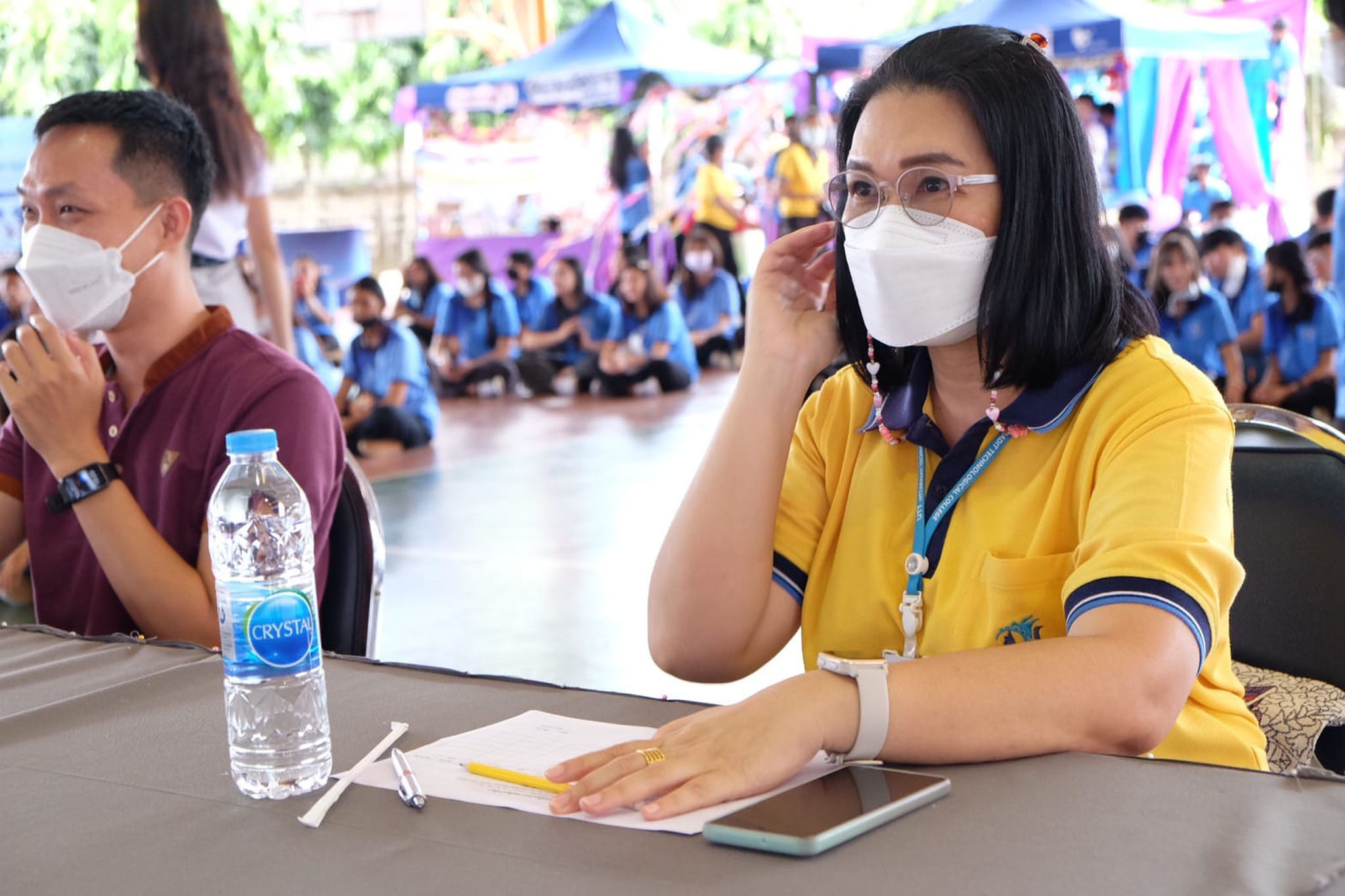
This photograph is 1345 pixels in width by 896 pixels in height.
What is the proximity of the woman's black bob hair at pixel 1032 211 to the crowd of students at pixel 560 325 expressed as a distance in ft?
25.2

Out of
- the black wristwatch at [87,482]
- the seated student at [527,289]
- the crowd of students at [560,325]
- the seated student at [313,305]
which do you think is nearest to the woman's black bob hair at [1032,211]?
the black wristwatch at [87,482]

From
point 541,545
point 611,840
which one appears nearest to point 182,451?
point 611,840

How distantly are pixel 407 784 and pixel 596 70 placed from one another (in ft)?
39.2

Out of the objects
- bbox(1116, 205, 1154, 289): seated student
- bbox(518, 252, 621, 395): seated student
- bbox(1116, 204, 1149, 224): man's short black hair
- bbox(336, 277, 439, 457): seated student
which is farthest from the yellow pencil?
bbox(518, 252, 621, 395): seated student

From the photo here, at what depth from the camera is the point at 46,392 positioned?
178cm

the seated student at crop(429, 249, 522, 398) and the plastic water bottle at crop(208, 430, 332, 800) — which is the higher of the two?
the plastic water bottle at crop(208, 430, 332, 800)

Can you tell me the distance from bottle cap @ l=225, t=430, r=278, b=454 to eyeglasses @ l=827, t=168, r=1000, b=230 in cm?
64

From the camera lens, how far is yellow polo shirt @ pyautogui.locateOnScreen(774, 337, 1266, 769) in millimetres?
1189

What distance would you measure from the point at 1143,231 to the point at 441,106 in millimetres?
6671

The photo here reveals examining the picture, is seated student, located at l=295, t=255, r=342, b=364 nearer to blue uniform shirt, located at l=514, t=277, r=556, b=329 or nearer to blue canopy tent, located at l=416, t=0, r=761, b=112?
blue uniform shirt, located at l=514, t=277, r=556, b=329

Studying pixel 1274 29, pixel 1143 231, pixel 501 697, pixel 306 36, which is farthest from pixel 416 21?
pixel 501 697

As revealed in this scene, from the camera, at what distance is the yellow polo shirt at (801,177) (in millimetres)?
11547

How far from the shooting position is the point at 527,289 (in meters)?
11.5

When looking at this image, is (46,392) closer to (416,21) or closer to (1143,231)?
(1143,231)
